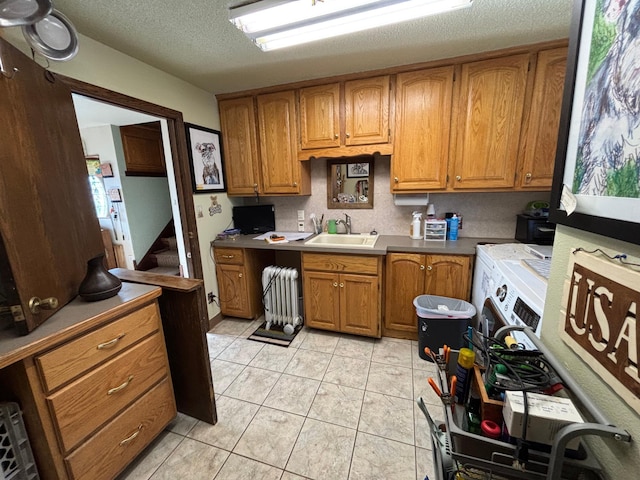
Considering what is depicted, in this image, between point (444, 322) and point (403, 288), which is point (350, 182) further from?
point (444, 322)

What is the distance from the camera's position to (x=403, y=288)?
2227 mm

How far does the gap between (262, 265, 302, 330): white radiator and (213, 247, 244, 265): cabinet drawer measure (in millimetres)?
276

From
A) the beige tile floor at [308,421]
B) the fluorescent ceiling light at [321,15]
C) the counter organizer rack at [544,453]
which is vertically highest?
the fluorescent ceiling light at [321,15]

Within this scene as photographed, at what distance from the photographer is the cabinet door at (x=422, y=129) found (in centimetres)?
203

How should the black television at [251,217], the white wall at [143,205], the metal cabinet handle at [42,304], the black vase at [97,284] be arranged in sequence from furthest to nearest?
the white wall at [143,205], the black television at [251,217], the black vase at [97,284], the metal cabinet handle at [42,304]

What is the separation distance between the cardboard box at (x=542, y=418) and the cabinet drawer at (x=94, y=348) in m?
1.46

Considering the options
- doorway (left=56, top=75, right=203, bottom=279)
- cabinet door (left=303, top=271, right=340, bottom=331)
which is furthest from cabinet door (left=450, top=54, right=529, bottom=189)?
doorway (left=56, top=75, right=203, bottom=279)

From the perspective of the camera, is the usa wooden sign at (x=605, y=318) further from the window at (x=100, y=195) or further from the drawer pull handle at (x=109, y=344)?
the window at (x=100, y=195)

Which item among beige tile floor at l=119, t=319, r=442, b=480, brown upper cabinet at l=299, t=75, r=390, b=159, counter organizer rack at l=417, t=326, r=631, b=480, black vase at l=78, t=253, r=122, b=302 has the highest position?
brown upper cabinet at l=299, t=75, r=390, b=159

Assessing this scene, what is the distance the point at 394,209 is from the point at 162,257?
11.5 ft

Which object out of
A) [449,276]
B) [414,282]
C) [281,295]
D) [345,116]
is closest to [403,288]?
[414,282]

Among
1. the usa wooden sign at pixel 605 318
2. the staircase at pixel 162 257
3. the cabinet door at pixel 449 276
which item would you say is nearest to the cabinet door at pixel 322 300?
the cabinet door at pixel 449 276

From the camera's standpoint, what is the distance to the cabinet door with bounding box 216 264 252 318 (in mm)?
2631

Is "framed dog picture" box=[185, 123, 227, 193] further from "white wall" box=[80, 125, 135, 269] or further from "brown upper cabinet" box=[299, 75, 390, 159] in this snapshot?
"white wall" box=[80, 125, 135, 269]
